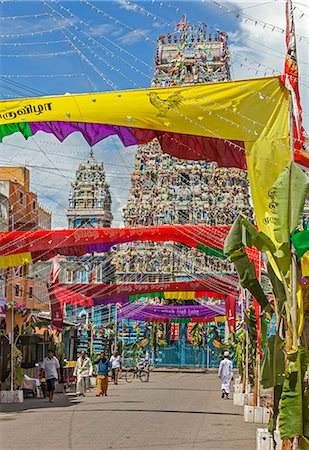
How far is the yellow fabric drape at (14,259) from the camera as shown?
2016 centimetres

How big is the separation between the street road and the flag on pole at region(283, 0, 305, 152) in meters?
4.89

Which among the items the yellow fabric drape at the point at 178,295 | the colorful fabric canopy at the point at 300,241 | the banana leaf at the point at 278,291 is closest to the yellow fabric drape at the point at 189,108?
the banana leaf at the point at 278,291

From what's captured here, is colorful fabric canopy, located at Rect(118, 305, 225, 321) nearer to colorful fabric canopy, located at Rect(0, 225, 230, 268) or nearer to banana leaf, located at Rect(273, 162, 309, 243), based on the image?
colorful fabric canopy, located at Rect(0, 225, 230, 268)

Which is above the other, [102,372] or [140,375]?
[102,372]

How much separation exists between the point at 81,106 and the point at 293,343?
14.0ft

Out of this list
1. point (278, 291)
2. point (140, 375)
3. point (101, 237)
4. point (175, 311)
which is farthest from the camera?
point (175, 311)

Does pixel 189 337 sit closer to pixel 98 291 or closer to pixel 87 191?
pixel 87 191

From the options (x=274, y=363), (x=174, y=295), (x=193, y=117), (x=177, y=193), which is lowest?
(x=274, y=363)

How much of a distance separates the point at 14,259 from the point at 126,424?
6.10m

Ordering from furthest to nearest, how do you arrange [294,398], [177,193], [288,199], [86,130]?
[177,193] < [86,130] < [288,199] < [294,398]

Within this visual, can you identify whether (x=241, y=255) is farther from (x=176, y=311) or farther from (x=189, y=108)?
(x=176, y=311)

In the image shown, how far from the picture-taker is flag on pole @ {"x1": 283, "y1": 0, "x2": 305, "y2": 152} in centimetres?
1014

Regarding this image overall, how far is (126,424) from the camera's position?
15617 millimetres

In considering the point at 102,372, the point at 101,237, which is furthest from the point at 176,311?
the point at 101,237
